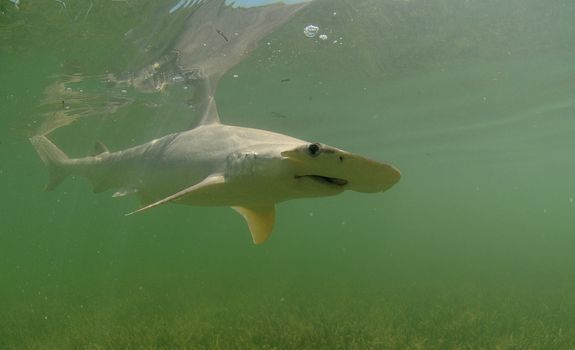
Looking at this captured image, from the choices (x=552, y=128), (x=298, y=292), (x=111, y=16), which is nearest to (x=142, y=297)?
(x=298, y=292)

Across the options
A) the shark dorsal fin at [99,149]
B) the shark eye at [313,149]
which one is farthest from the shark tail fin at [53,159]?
the shark eye at [313,149]

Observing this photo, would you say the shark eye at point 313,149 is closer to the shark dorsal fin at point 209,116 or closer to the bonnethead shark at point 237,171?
the bonnethead shark at point 237,171

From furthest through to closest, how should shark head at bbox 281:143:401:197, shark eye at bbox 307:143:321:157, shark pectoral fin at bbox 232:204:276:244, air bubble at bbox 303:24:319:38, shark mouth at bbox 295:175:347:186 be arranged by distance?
air bubble at bbox 303:24:319:38, shark pectoral fin at bbox 232:204:276:244, shark mouth at bbox 295:175:347:186, shark eye at bbox 307:143:321:157, shark head at bbox 281:143:401:197

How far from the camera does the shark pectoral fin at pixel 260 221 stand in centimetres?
550

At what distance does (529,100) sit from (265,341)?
62.6ft

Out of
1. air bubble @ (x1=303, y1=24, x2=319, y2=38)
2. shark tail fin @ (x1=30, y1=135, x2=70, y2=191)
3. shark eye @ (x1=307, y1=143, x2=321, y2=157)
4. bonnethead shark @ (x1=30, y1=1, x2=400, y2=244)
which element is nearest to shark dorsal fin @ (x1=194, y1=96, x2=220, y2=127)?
bonnethead shark @ (x1=30, y1=1, x2=400, y2=244)

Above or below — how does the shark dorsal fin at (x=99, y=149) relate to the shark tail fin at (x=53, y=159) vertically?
above

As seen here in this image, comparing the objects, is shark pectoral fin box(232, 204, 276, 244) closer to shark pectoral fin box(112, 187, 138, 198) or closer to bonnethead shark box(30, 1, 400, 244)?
bonnethead shark box(30, 1, 400, 244)

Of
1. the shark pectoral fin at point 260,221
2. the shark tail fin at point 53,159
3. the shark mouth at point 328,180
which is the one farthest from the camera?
the shark tail fin at point 53,159

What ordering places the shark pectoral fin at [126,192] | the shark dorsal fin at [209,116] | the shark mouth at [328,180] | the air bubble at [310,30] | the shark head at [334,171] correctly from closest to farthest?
the shark head at [334,171] < the shark mouth at [328,180] < the shark pectoral fin at [126,192] < the shark dorsal fin at [209,116] < the air bubble at [310,30]

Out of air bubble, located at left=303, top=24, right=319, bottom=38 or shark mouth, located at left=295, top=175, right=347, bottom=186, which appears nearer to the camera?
shark mouth, located at left=295, top=175, right=347, bottom=186

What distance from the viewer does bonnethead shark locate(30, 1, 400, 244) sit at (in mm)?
3572

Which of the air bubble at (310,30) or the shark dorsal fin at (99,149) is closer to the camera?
the shark dorsal fin at (99,149)

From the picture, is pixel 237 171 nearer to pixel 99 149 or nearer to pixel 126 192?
pixel 126 192
